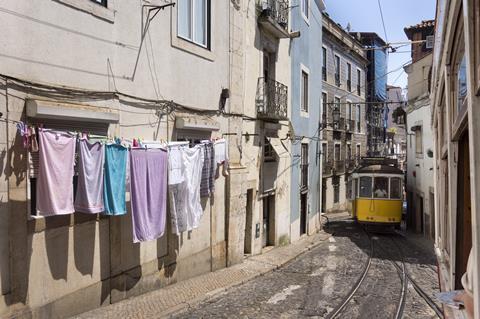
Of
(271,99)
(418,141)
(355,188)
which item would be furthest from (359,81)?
(271,99)

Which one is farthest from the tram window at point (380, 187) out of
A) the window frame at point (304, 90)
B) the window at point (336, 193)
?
the window at point (336, 193)

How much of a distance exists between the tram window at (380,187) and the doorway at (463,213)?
18.3m

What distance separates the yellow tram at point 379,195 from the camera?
70.8 ft

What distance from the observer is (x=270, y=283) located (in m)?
11.6

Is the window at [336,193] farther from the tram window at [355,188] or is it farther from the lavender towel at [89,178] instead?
the lavender towel at [89,178]

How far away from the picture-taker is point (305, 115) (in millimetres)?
21078

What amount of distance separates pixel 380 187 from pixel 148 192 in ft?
52.0

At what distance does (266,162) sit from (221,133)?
462 centimetres

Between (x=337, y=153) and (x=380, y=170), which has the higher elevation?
(x=337, y=153)

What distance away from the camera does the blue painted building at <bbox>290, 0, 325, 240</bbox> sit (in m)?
19.4

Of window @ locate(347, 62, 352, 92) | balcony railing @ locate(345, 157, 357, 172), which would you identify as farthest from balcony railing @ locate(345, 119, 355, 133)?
window @ locate(347, 62, 352, 92)

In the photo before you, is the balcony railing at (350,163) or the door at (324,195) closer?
the door at (324,195)

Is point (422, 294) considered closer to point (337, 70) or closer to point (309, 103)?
point (309, 103)

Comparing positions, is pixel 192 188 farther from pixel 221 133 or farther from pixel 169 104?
pixel 221 133
